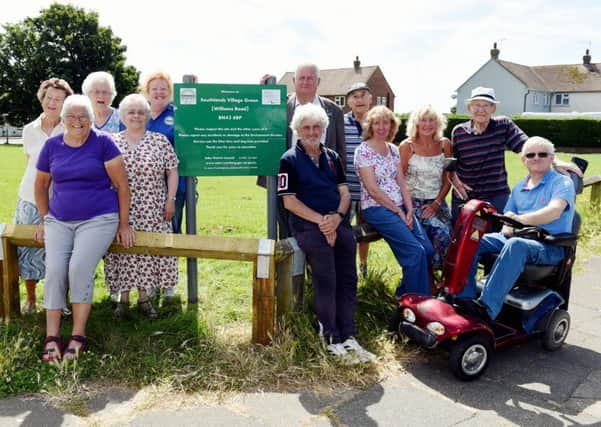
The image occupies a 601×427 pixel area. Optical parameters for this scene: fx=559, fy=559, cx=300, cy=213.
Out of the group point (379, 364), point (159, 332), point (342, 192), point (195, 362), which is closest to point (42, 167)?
point (159, 332)

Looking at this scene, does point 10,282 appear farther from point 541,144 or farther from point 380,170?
point 541,144

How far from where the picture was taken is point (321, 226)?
415cm

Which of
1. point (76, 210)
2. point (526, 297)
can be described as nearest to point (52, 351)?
point (76, 210)

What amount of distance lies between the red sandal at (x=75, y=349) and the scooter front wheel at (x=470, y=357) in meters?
2.63

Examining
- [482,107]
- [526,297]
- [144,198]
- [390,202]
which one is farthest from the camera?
[482,107]

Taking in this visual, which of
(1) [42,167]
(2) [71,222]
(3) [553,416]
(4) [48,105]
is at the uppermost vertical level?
(4) [48,105]

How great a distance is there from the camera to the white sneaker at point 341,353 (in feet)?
13.1

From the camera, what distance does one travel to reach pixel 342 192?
14.5 feet

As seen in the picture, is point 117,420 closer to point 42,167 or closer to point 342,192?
point 42,167

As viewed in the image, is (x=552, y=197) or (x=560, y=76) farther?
(x=560, y=76)

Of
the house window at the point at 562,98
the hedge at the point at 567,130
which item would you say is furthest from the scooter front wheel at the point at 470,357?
the house window at the point at 562,98

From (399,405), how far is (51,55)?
145 feet

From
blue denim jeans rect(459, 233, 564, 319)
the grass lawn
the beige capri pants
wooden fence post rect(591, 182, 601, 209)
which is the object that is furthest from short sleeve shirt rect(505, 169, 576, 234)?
wooden fence post rect(591, 182, 601, 209)

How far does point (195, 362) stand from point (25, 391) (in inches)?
43.2
